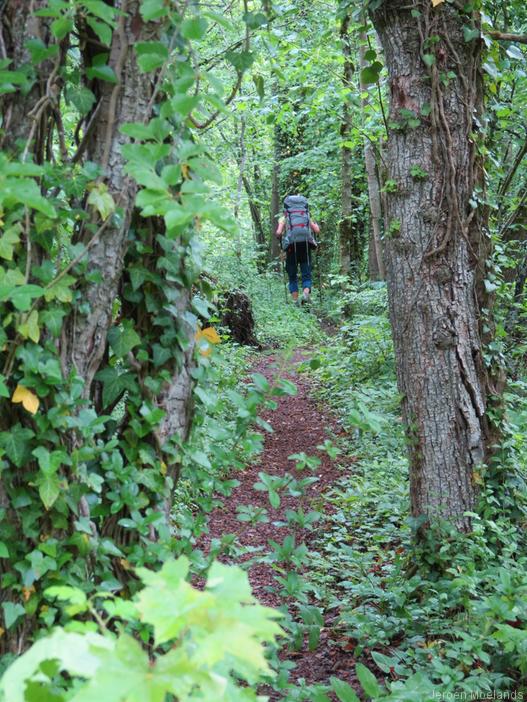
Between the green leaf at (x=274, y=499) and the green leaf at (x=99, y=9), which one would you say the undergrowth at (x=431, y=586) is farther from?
the green leaf at (x=99, y=9)

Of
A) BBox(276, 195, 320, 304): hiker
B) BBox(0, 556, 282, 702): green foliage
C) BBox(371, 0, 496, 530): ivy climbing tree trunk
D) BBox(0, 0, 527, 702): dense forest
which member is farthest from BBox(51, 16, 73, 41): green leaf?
BBox(276, 195, 320, 304): hiker

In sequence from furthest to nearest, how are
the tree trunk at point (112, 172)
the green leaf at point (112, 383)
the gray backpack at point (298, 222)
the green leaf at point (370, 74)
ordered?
1. the gray backpack at point (298, 222)
2. the green leaf at point (370, 74)
3. the green leaf at point (112, 383)
4. the tree trunk at point (112, 172)

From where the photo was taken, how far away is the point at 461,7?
3617mm

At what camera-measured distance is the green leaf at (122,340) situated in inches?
84.4

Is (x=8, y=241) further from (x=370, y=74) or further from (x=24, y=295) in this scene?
(x=370, y=74)

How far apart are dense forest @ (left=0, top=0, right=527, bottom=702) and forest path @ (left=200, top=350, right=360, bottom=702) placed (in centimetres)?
3

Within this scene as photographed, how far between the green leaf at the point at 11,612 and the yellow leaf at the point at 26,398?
0.60m

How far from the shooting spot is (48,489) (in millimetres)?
1854

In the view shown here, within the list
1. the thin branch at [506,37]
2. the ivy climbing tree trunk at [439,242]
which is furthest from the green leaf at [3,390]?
the thin branch at [506,37]

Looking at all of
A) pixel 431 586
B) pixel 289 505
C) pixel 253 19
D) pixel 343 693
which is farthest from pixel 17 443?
pixel 289 505

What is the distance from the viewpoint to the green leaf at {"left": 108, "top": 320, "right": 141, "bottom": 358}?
2143 millimetres

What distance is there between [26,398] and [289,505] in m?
3.82

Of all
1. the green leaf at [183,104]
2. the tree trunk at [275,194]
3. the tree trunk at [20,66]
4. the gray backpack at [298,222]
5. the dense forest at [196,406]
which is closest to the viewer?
the dense forest at [196,406]

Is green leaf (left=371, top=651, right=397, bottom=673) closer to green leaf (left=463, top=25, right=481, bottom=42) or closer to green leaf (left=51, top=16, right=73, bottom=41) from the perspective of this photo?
green leaf (left=51, top=16, right=73, bottom=41)
